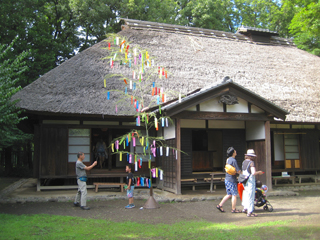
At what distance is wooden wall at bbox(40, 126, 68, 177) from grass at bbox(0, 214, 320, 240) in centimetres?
386

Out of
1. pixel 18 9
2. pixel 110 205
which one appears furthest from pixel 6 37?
pixel 110 205

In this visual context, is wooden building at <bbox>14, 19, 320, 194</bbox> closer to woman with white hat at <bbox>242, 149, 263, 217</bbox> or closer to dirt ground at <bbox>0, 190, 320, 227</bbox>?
dirt ground at <bbox>0, 190, 320, 227</bbox>

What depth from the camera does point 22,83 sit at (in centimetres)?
1775

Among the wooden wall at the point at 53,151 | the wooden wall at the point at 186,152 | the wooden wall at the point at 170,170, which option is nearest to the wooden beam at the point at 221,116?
the wooden wall at the point at 170,170

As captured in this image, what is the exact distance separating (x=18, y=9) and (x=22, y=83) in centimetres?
451

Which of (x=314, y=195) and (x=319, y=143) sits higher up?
(x=319, y=143)

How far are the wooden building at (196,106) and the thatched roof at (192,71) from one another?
35 mm

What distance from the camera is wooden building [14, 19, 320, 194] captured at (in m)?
9.38

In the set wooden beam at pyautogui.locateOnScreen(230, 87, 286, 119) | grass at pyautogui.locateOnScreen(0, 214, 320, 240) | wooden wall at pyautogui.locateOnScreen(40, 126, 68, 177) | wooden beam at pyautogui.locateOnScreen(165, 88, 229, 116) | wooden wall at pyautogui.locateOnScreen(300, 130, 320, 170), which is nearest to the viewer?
grass at pyautogui.locateOnScreen(0, 214, 320, 240)

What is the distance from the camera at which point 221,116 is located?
30.8 ft

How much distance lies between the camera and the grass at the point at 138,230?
5.11 m

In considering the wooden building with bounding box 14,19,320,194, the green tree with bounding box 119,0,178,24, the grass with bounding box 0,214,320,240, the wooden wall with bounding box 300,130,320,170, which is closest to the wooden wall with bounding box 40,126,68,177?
the wooden building with bounding box 14,19,320,194

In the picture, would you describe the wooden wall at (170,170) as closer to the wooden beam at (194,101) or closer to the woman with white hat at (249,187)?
the wooden beam at (194,101)

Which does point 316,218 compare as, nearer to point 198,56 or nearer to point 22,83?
point 198,56
